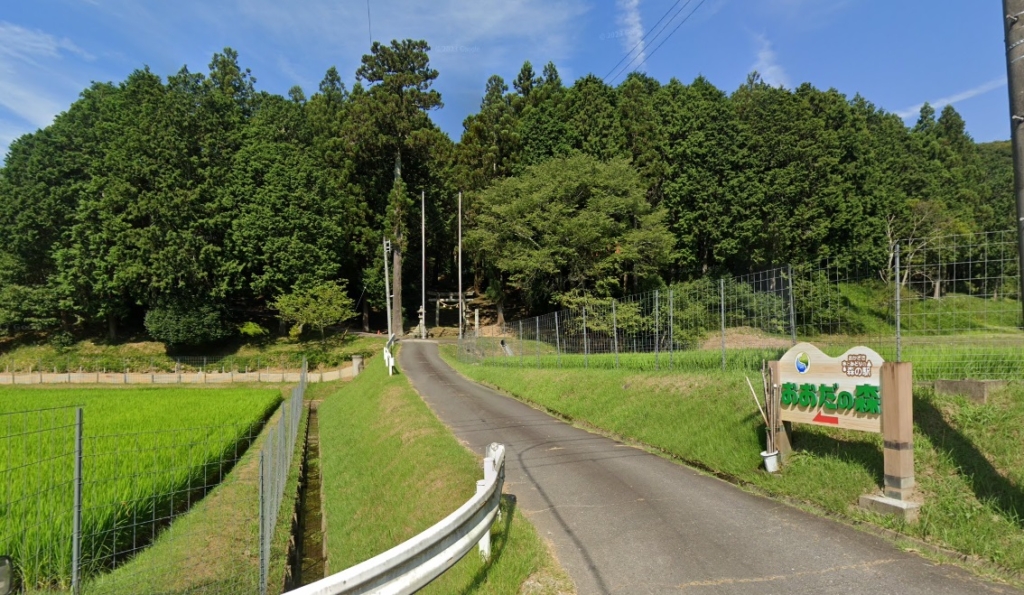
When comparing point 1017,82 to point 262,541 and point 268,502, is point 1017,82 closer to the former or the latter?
point 262,541

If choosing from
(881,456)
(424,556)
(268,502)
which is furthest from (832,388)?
(268,502)

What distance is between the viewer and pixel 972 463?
5.39m

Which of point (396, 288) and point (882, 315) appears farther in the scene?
point (396, 288)

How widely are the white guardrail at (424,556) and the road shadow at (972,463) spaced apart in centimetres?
438

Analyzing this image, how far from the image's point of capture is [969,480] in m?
5.21

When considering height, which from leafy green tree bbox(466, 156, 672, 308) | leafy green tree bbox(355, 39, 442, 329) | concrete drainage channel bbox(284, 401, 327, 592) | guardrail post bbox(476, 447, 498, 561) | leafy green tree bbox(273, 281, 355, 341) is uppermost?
leafy green tree bbox(355, 39, 442, 329)

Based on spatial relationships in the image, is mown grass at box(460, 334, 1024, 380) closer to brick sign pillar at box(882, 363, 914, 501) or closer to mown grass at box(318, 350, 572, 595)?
brick sign pillar at box(882, 363, 914, 501)

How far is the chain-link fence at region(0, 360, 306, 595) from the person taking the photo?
16.6ft


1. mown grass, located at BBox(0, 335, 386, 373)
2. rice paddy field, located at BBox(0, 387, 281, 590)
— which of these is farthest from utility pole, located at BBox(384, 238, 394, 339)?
rice paddy field, located at BBox(0, 387, 281, 590)

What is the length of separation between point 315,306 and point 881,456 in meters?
39.1

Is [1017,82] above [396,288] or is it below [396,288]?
below

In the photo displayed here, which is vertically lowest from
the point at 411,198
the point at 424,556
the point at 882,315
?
the point at 424,556

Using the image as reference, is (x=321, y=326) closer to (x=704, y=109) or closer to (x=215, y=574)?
(x=704, y=109)

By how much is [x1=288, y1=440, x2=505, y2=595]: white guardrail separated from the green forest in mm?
29986
